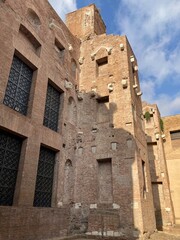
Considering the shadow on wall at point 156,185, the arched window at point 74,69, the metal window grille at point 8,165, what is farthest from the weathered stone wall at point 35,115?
the shadow on wall at point 156,185

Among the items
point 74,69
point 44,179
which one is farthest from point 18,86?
point 74,69

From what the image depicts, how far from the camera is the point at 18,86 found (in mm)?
7859

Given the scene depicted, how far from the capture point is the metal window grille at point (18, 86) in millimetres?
7355

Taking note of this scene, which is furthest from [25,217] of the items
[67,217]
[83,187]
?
[83,187]

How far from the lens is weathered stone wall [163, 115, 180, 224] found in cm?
1691

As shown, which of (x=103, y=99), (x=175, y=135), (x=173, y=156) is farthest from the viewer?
(x=175, y=135)

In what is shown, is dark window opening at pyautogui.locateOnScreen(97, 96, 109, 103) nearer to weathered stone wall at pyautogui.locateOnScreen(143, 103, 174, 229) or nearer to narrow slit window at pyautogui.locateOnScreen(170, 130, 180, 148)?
weathered stone wall at pyautogui.locateOnScreen(143, 103, 174, 229)

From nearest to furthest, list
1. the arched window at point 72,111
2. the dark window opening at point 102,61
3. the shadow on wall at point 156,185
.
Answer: the arched window at point 72,111 → the dark window opening at point 102,61 → the shadow on wall at point 156,185

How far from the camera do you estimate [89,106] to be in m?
11.5

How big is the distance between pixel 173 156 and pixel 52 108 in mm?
13155

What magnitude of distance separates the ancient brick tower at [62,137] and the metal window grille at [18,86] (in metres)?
0.04

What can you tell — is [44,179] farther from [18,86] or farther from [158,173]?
[158,173]

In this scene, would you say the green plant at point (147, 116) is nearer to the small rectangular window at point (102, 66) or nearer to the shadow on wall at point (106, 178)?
the small rectangular window at point (102, 66)

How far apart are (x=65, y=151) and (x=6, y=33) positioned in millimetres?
5244
